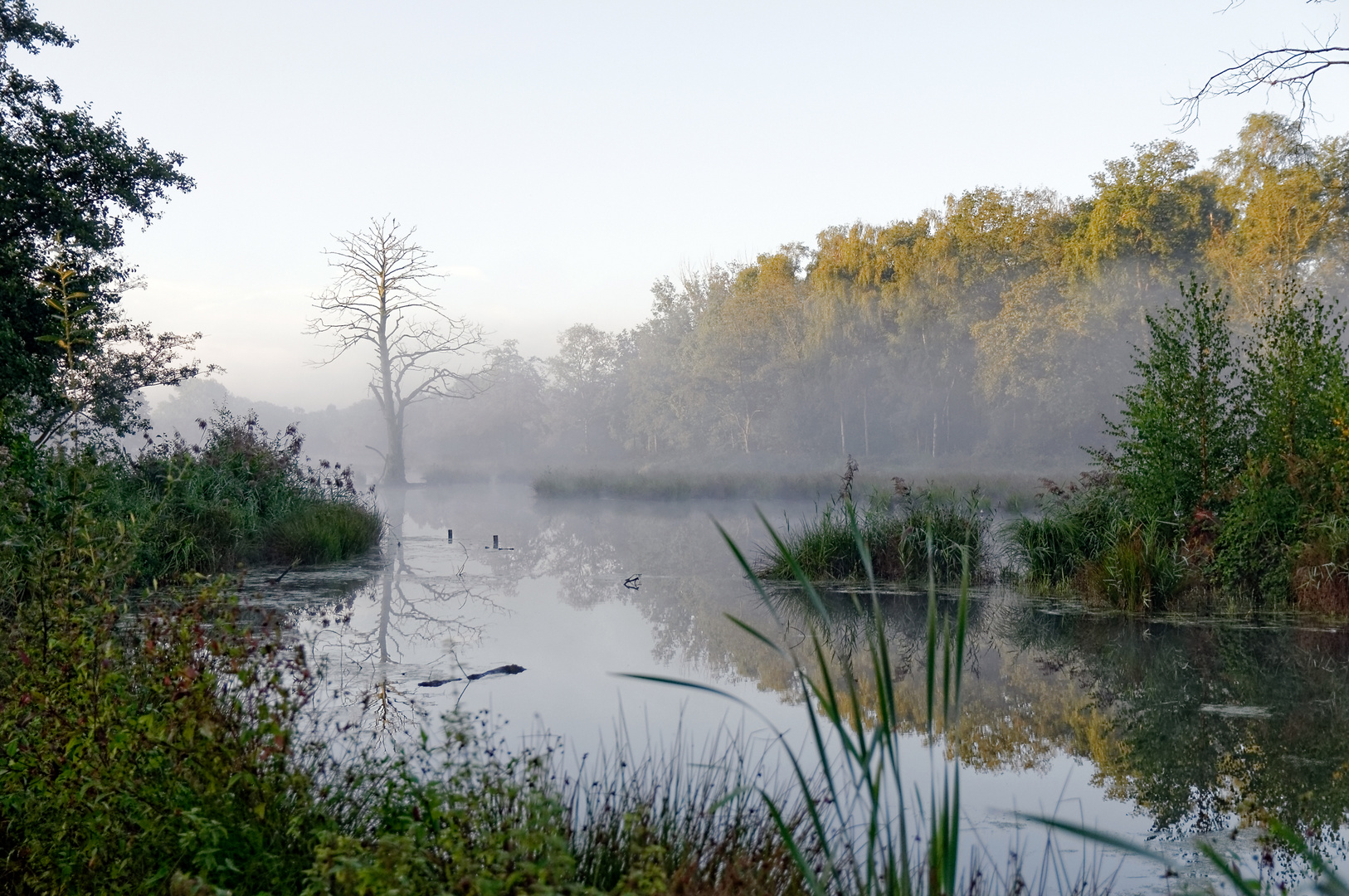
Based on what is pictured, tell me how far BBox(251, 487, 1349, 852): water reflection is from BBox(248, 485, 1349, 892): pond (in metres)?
0.02

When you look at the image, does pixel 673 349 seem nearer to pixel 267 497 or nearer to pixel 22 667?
pixel 267 497

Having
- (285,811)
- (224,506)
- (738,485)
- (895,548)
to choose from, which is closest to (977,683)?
(895,548)

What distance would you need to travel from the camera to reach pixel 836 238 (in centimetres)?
3828

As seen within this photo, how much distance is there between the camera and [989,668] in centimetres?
704

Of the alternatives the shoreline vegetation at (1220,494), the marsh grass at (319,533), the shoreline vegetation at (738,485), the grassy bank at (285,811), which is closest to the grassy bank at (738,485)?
the shoreline vegetation at (738,485)

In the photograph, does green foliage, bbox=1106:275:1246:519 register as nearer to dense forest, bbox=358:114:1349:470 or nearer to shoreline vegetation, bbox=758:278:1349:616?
shoreline vegetation, bbox=758:278:1349:616

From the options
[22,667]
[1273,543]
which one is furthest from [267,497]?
[1273,543]

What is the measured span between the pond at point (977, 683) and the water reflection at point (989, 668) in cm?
2

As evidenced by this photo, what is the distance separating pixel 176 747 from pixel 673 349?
1647 inches

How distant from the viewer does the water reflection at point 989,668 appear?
4664mm

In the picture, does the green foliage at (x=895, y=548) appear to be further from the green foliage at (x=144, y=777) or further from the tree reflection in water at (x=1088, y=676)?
the green foliage at (x=144, y=777)

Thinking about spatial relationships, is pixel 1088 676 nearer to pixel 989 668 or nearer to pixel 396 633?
pixel 989 668

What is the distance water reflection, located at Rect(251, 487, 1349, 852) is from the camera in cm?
466

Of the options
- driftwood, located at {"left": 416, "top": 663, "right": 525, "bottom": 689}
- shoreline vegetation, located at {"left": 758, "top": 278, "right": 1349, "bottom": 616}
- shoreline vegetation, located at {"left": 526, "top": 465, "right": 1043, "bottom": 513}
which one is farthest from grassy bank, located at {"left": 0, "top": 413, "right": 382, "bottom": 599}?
shoreline vegetation, located at {"left": 526, "top": 465, "right": 1043, "bottom": 513}
